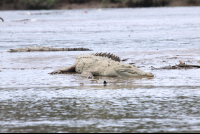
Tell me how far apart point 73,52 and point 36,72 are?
18.3 feet

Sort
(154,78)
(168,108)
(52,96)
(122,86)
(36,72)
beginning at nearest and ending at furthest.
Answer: (168,108) → (52,96) → (122,86) → (154,78) → (36,72)

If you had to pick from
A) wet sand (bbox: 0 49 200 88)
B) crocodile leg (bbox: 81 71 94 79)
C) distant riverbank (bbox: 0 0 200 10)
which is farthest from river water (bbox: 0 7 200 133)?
distant riverbank (bbox: 0 0 200 10)

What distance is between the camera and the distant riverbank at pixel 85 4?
318 feet

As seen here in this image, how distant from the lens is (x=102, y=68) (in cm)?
1162

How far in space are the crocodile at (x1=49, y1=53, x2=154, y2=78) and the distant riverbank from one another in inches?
3377

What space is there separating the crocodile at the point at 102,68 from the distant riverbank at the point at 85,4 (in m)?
85.8

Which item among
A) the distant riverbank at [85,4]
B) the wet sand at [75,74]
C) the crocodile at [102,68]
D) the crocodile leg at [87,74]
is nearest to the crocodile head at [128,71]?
the crocodile at [102,68]

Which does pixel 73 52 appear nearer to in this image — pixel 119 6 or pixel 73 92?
pixel 73 92

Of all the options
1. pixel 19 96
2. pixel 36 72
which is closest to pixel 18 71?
pixel 36 72

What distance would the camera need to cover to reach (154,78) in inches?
420

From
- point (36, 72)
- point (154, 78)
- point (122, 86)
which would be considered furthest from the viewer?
point (36, 72)

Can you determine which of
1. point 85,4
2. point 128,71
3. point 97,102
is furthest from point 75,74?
point 85,4

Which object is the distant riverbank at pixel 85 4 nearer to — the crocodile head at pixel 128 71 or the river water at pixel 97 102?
the river water at pixel 97 102

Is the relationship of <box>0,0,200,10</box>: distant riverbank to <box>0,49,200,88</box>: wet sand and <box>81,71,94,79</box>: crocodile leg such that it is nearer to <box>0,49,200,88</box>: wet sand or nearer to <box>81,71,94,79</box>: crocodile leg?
<box>0,49,200,88</box>: wet sand
